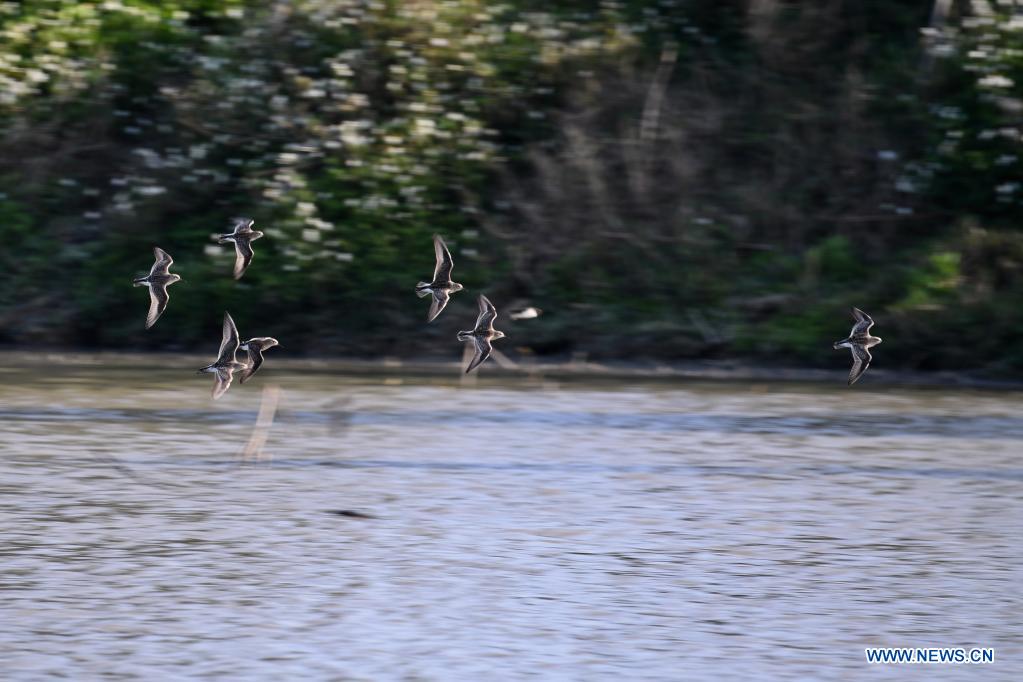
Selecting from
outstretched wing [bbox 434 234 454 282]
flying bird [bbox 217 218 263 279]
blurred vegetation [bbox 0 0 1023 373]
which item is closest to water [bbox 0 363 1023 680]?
outstretched wing [bbox 434 234 454 282]

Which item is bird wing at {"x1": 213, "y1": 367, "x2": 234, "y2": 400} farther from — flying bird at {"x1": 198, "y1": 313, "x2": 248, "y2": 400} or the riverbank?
Answer: the riverbank

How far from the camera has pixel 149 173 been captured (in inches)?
588

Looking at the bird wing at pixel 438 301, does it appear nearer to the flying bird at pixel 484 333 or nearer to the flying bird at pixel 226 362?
the flying bird at pixel 484 333

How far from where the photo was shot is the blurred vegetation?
1399 cm

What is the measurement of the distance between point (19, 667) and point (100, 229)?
9.82 meters

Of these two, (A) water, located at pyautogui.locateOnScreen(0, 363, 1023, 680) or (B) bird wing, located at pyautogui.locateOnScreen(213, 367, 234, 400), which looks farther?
(B) bird wing, located at pyautogui.locateOnScreen(213, 367, 234, 400)

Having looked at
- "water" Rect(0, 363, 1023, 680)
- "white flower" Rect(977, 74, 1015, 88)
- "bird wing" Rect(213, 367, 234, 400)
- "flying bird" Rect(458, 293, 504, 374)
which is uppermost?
"white flower" Rect(977, 74, 1015, 88)

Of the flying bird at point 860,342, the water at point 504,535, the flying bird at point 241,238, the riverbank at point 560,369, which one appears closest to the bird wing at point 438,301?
the water at point 504,535

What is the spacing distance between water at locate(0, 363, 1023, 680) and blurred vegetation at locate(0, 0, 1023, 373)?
2.12 metres

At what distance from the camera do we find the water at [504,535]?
19.3 feet

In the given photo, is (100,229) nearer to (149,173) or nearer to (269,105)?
(149,173)

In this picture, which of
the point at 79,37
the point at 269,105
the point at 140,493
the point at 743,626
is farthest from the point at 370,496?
the point at 79,37

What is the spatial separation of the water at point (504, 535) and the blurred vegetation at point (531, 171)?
6.96 feet

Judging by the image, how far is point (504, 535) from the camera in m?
Answer: 7.61
